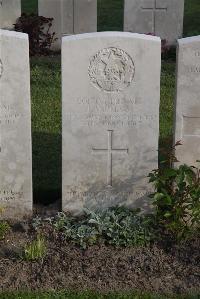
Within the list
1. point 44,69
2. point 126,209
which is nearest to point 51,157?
point 126,209

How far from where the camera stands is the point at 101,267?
528cm

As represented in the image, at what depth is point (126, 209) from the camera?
594 centimetres

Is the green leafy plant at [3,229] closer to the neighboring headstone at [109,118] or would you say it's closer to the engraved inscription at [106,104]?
the neighboring headstone at [109,118]

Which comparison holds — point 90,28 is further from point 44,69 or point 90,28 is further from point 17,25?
point 44,69

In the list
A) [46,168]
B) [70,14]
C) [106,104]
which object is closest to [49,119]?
[46,168]

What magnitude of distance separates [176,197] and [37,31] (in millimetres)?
7669

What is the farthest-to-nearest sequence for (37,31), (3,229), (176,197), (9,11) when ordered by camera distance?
(9,11) → (37,31) → (3,229) → (176,197)

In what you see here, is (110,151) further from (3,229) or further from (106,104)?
(3,229)

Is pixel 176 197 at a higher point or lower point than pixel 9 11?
lower

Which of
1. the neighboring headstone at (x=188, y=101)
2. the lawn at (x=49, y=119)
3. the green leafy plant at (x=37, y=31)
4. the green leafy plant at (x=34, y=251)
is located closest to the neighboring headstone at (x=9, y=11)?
the green leafy plant at (x=37, y=31)

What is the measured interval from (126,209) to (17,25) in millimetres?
7541

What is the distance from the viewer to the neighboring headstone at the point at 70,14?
41.4 ft

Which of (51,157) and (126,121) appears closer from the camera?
(126,121)

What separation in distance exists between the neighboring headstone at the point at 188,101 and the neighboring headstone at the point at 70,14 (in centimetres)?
733
